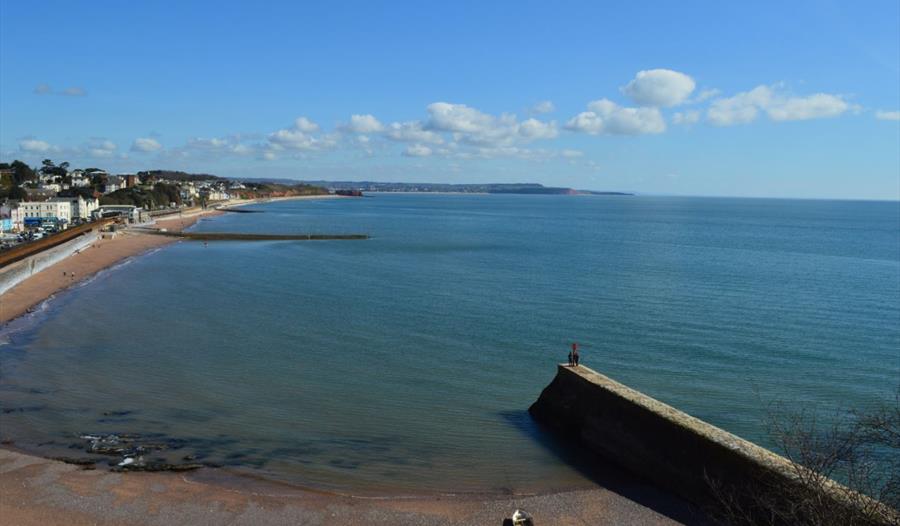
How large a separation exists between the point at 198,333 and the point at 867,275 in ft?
152

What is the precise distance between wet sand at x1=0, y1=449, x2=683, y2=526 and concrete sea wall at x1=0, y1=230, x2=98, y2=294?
29.5 metres

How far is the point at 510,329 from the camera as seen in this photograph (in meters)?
30.5

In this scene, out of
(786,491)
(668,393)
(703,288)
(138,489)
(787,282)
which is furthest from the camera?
(787,282)

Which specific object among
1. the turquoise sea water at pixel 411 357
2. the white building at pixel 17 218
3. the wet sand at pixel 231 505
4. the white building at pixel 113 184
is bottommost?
the wet sand at pixel 231 505

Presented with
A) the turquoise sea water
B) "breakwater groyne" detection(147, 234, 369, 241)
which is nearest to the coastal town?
"breakwater groyne" detection(147, 234, 369, 241)

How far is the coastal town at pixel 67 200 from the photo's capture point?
278ft

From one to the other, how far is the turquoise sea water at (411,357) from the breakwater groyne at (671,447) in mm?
1212

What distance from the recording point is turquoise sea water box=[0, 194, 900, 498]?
1703 centimetres

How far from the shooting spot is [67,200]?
341 feet

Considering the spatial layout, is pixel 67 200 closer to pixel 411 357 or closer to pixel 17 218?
pixel 17 218

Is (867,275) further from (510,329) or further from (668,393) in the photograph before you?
(668,393)

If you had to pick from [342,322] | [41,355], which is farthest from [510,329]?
[41,355]

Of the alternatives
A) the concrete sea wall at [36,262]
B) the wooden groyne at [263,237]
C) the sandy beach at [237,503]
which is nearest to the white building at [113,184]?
the wooden groyne at [263,237]

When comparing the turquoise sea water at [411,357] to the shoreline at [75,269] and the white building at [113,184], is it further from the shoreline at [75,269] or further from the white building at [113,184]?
the white building at [113,184]
